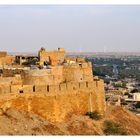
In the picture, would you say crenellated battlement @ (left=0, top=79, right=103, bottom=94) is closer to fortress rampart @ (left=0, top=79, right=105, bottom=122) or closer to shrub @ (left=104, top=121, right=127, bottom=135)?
fortress rampart @ (left=0, top=79, right=105, bottom=122)

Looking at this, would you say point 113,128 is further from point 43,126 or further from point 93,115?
point 43,126

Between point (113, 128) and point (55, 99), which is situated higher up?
point (55, 99)

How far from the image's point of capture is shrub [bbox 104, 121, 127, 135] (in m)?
17.8

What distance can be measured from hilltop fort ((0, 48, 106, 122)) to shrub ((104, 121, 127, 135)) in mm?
718

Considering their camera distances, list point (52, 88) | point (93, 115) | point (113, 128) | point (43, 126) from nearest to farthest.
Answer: point (43, 126)
point (52, 88)
point (113, 128)
point (93, 115)

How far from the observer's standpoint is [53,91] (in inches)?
679

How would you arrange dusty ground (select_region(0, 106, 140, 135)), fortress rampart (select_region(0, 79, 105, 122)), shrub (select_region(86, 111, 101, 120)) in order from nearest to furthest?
dusty ground (select_region(0, 106, 140, 135))
fortress rampart (select_region(0, 79, 105, 122))
shrub (select_region(86, 111, 101, 120))

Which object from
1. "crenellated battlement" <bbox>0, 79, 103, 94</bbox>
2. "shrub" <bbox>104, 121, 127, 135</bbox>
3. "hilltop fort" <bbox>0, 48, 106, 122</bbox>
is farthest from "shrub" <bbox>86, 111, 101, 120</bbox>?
"crenellated battlement" <bbox>0, 79, 103, 94</bbox>

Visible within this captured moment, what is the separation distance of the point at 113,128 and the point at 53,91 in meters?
2.57

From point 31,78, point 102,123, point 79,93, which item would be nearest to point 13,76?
point 31,78

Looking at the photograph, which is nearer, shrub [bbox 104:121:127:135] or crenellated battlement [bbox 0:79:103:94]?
crenellated battlement [bbox 0:79:103:94]

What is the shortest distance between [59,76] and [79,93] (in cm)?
113

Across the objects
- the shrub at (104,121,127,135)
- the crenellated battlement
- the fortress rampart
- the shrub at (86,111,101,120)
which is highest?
the crenellated battlement

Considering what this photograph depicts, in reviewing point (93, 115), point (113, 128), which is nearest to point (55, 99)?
point (93, 115)
